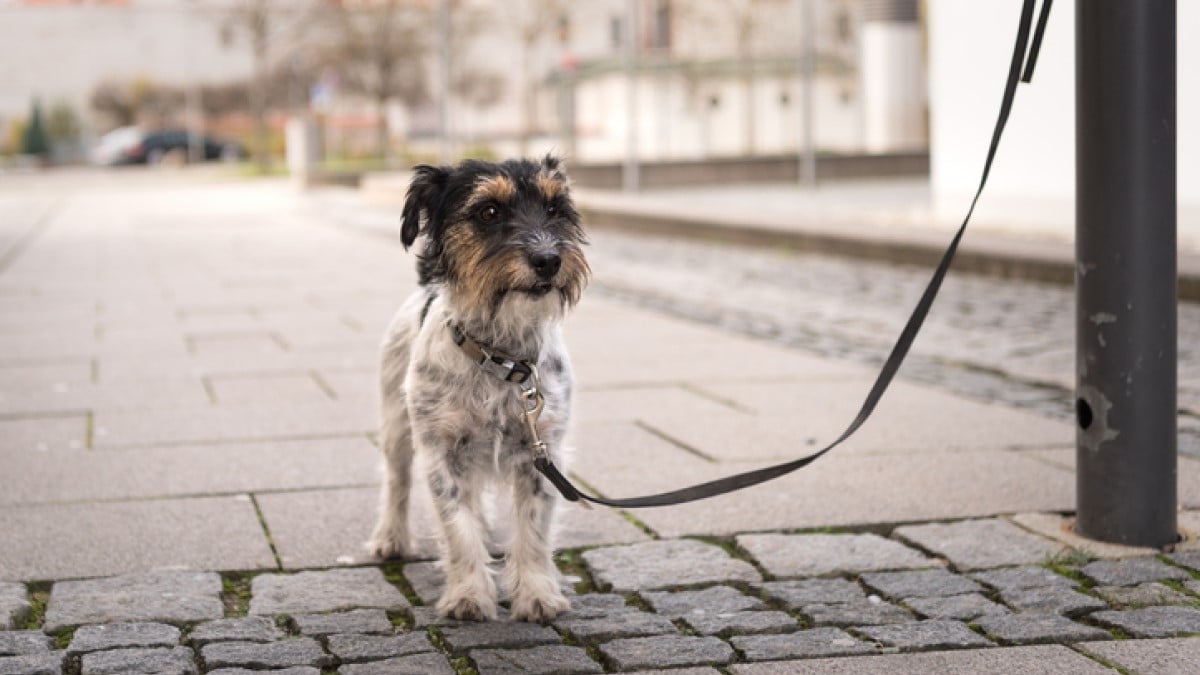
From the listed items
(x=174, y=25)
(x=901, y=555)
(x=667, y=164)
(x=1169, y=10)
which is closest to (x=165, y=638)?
(x=901, y=555)

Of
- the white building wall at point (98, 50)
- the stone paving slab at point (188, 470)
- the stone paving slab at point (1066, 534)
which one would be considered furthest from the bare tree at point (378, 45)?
the stone paving slab at point (1066, 534)

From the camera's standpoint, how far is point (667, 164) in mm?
26344

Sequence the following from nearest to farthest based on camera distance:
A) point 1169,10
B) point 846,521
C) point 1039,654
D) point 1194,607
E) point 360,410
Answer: point 1039,654, point 1194,607, point 1169,10, point 846,521, point 360,410

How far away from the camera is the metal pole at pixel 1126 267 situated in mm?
4180

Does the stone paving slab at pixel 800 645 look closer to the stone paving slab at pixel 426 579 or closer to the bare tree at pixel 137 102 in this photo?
the stone paving slab at pixel 426 579

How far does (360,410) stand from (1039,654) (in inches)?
157

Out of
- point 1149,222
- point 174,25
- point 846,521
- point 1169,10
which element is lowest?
point 846,521

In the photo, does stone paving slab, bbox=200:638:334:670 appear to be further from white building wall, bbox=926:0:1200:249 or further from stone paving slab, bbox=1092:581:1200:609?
white building wall, bbox=926:0:1200:249

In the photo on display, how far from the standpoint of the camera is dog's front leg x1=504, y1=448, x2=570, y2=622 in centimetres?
389

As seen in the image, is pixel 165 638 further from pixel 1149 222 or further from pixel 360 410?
pixel 360 410

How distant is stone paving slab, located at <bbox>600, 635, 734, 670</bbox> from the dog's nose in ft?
2.91

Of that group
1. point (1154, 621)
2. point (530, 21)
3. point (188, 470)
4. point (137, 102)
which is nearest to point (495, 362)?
point (1154, 621)

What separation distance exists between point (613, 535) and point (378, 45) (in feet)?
145

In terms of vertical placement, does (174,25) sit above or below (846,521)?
above
